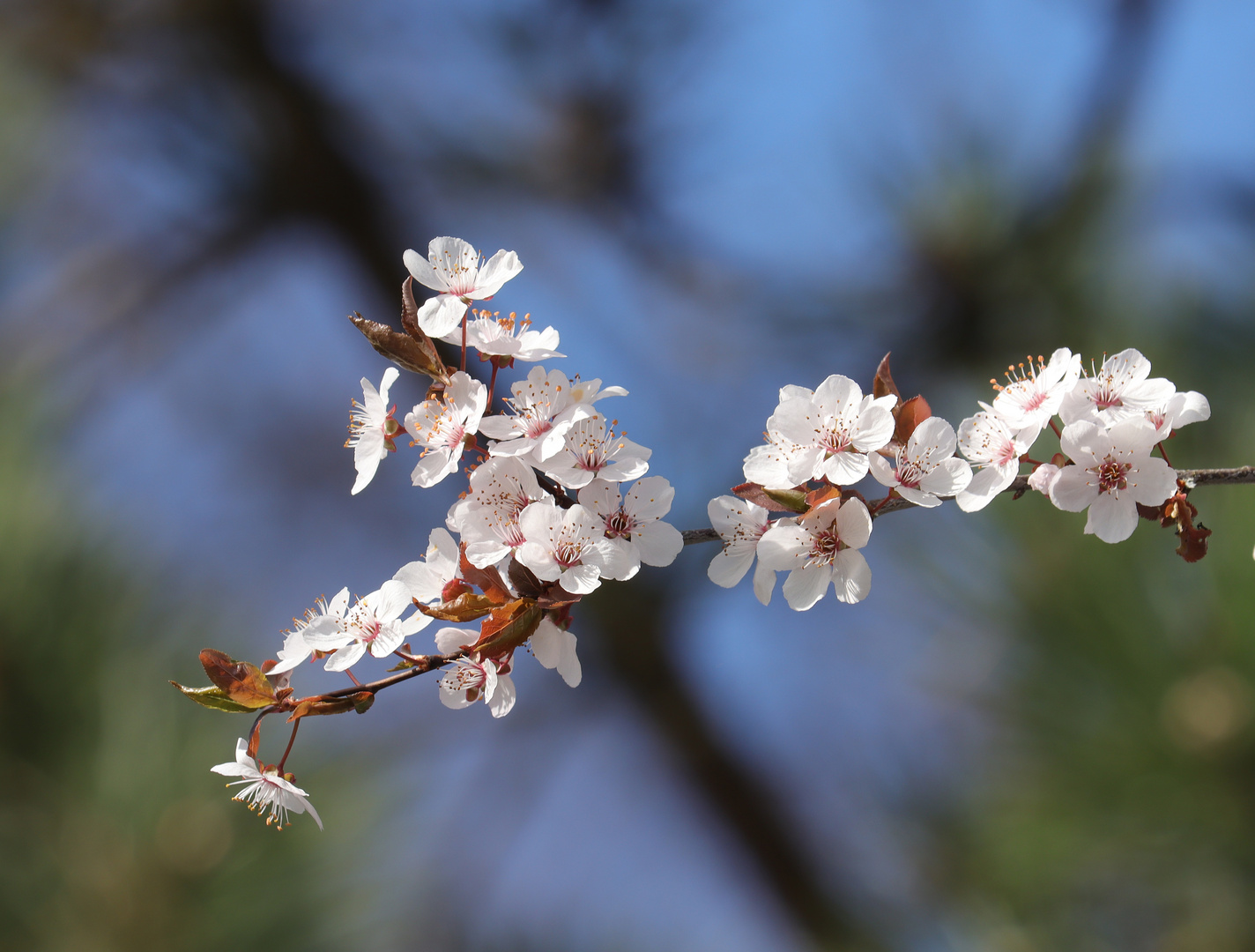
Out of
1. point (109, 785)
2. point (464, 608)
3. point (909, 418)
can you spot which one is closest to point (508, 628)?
point (464, 608)

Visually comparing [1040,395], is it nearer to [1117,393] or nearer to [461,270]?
[1117,393]

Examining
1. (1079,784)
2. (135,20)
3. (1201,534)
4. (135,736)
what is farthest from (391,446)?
(135,20)

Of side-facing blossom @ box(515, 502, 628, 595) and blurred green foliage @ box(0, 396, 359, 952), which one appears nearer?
side-facing blossom @ box(515, 502, 628, 595)

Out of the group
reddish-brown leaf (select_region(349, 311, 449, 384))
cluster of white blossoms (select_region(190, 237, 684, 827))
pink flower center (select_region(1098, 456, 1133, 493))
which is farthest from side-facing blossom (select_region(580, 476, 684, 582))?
pink flower center (select_region(1098, 456, 1133, 493))

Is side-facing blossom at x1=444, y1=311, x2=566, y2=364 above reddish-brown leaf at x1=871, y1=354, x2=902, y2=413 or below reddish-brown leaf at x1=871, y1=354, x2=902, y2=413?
below

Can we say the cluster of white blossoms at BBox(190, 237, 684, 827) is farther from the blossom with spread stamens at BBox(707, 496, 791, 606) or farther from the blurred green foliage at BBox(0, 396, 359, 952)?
the blurred green foliage at BBox(0, 396, 359, 952)

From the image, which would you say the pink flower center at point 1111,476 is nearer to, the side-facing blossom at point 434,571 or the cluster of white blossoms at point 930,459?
the cluster of white blossoms at point 930,459

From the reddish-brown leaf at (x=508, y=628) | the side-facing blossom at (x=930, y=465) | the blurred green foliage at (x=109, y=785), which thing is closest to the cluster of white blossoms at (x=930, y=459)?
the side-facing blossom at (x=930, y=465)
